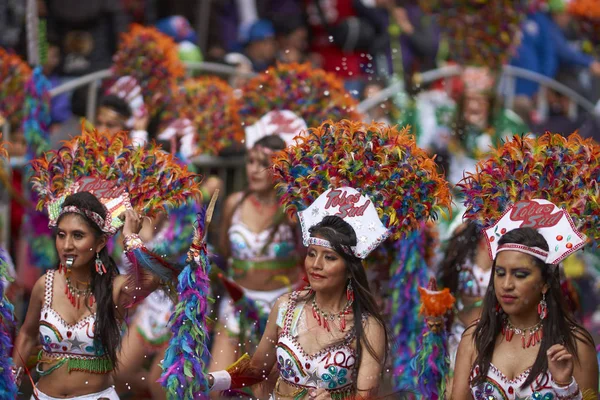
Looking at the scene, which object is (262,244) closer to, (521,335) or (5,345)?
(5,345)

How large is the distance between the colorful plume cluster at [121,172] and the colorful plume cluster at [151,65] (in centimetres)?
290

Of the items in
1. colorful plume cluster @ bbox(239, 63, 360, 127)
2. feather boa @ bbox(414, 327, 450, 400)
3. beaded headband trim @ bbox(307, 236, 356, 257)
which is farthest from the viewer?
colorful plume cluster @ bbox(239, 63, 360, 127)

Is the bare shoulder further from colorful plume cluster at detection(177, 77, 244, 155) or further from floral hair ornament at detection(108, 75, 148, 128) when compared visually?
floral hair ornament at detection(108, 75, 148, 128)

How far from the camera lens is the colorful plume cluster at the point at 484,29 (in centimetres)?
1104

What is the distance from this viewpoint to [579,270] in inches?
400

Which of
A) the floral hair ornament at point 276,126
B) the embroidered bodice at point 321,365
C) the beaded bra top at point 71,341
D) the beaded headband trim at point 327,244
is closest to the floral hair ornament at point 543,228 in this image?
the beaded headband trim at point 327,244

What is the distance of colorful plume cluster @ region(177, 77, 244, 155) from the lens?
378 inches

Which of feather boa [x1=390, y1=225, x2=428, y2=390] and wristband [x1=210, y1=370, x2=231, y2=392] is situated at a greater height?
feather boa [x1=390, y1=225, x2=428, y2=390]

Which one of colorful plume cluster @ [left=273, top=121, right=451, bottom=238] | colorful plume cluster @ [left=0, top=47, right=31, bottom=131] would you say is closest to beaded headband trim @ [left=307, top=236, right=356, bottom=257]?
colorful plume cluster @ [left=273, top=121, right=451, bottom=238]

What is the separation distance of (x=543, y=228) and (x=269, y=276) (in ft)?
10.1

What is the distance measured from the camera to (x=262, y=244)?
867 cm

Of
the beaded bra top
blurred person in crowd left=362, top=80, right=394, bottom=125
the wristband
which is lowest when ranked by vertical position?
the wristband

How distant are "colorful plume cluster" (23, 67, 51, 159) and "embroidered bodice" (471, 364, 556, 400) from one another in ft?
15.0

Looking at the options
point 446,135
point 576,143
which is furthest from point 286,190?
point 446,135
